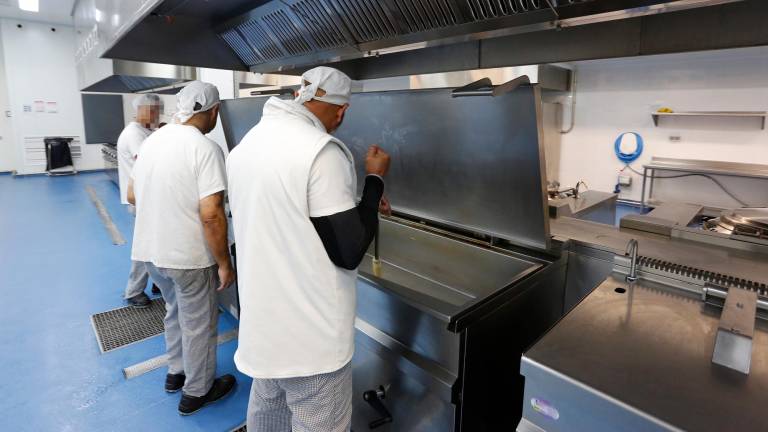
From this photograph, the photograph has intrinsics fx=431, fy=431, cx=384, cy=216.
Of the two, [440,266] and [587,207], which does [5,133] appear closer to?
[440,266]

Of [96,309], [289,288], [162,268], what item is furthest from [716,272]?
[96,309]

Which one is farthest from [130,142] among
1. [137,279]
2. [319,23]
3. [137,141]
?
[319,23]

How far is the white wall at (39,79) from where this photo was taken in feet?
24.4

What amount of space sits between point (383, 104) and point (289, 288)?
88 centimetres

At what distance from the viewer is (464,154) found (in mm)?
1521

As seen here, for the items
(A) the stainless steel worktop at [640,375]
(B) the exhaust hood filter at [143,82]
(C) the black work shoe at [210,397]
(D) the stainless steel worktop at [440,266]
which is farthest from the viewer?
(B) the exhaust hood filter at [143,82]

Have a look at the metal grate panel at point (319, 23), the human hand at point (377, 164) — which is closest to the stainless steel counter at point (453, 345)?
the human hand at point (377, 164)

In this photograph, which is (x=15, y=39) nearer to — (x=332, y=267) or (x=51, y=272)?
(x=51, y=272)

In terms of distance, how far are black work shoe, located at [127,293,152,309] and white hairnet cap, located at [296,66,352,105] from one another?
2461 mm

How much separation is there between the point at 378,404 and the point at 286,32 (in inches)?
51.2

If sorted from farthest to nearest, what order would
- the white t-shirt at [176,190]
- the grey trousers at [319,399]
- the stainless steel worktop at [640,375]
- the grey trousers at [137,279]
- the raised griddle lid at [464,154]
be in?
the grey trousers at [137,279] < the white t-shirt at [176,190] < the raised griddle lid at [464,154] < the grey trousers at [319,399] < the stainless steel worktop at [640,375]

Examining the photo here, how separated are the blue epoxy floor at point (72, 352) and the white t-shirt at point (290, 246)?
100cm

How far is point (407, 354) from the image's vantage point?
1.27 metres

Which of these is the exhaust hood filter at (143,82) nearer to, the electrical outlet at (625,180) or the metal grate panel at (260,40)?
the metal grate panel at (260,40)
